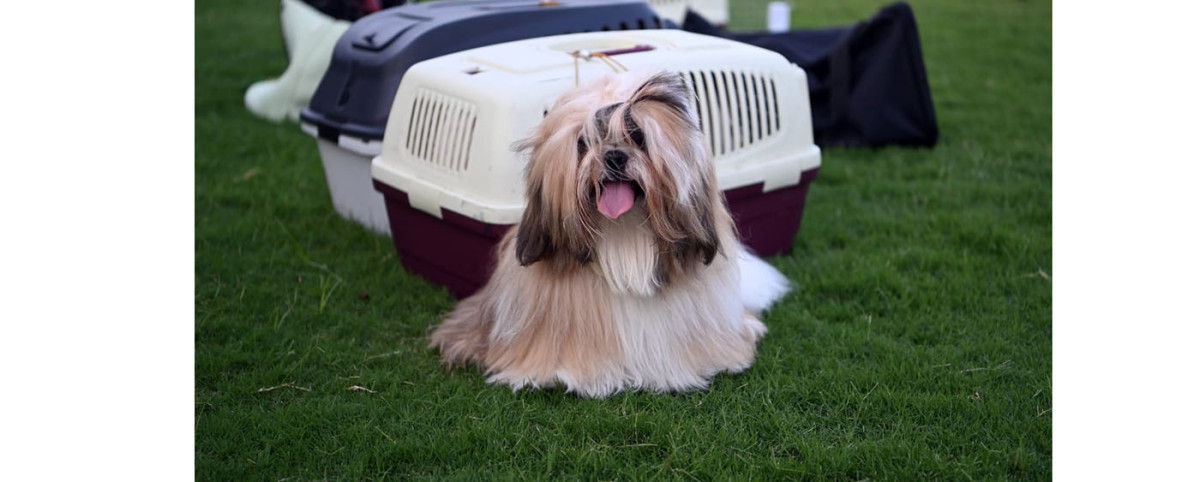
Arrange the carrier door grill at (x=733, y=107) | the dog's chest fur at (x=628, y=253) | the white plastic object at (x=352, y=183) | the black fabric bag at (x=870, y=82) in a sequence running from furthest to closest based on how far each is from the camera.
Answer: the black fabric bag at (x=870, y=82)
the white plastic object at (x=352, y=183)
the carrier door grill at (x=733, y=107)
the dog's chest fur at (x=628, y=253)

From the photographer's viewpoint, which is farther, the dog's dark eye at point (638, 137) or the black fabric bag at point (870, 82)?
the black fabric bag at point (870, 82)

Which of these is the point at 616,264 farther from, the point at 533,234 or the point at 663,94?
the point at 663,94

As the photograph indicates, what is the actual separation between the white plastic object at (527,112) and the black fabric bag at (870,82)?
1.85 metres

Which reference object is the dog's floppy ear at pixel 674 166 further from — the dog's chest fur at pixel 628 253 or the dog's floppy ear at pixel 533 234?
the dog's floppy ear at pixel 533 234

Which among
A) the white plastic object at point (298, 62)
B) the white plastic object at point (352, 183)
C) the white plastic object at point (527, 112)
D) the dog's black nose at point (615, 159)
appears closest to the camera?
the dog's black nose at point (615, 159)

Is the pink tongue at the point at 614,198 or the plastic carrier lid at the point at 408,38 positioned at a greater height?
the pink tongue at the point at 614,198

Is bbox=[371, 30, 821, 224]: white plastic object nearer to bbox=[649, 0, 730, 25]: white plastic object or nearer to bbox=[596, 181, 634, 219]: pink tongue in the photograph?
bbox=[596, 181, 634, 219]: pink tongue

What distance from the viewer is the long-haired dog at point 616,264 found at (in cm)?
314

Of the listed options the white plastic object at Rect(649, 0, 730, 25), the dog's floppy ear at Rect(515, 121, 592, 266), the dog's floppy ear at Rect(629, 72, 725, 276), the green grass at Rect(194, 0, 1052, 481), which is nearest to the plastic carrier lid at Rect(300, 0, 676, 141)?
the green grass at Rect(194, 0, 1052, 481)

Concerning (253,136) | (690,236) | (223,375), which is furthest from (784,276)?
(253,136)

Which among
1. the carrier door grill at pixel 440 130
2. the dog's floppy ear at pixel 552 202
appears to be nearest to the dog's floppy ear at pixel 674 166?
the dog's floppy ear at pixel 552 202

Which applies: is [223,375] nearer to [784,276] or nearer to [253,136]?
[784,276]

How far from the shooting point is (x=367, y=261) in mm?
4828

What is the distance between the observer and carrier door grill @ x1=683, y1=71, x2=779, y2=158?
420cm
